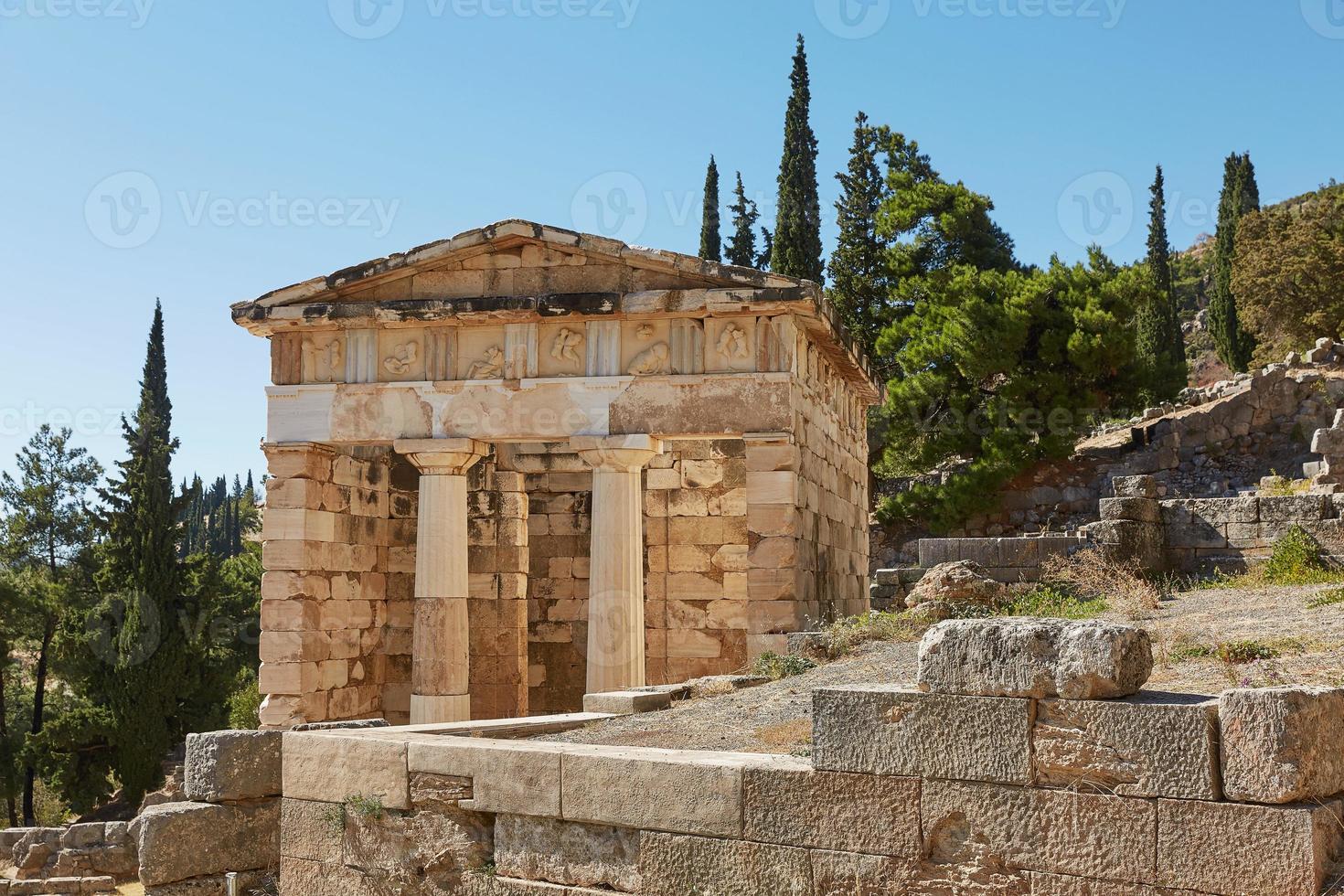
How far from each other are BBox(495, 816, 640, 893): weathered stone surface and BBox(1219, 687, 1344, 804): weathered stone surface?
3.03 metres

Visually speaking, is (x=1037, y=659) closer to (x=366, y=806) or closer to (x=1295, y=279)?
(x=366, y=806)

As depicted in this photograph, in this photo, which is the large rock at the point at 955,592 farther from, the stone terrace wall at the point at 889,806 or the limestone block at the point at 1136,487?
the stone terrace wall at the point at 889,806

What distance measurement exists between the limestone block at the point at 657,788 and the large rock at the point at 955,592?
21.1 feet

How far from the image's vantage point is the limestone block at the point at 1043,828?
210 inches

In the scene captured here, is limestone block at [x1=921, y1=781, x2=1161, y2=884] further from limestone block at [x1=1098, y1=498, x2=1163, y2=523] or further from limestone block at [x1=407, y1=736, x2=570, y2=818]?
limestone block at [x1=1098, y1=498, x2=1163, y2=523]

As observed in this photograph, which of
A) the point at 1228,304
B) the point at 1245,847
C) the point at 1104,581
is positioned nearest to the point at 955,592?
the point at 1104,581

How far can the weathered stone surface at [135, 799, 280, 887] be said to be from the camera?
29.2ft

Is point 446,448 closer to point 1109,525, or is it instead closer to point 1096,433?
point 1109,525

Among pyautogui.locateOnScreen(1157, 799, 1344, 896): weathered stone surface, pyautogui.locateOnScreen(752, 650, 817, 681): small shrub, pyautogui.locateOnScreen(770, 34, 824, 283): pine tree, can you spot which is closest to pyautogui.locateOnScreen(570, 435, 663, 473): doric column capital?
pyautogui.locateOnScreen(752, 650, 817, 681): small shrub

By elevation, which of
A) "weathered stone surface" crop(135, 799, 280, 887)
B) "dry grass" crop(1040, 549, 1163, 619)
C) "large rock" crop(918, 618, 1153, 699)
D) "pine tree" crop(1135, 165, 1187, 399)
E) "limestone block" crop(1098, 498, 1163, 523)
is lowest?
"weathered stone surface" crop(135, 799, 280, 887)

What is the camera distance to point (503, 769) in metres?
7.15

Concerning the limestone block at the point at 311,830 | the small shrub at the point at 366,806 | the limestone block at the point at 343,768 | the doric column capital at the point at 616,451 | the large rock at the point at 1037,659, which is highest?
the doric column capital at the point at 616,451

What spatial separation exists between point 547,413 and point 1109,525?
22.0 feet

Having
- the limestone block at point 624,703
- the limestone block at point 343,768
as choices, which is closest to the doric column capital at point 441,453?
the limestone block at point 624,703
